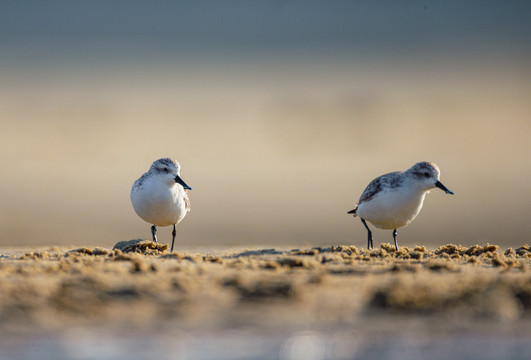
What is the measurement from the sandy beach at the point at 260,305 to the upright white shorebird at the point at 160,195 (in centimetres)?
368

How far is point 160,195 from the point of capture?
12133mm

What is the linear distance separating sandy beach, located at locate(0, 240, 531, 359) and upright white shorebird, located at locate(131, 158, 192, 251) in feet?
12.1

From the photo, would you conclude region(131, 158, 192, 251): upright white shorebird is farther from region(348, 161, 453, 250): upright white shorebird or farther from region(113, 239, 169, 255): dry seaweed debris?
region(348, 161, 453, 250): upright white shorebird

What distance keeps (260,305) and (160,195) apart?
18.6 feet

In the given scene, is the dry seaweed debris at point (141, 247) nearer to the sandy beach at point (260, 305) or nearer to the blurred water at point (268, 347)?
the sandy beach at point (260, 305)

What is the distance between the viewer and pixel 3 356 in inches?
220

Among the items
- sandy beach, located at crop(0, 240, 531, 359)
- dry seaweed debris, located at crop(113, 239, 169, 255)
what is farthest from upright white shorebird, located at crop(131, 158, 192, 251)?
sandy beach, located at crop(0, 240, 531, 359)

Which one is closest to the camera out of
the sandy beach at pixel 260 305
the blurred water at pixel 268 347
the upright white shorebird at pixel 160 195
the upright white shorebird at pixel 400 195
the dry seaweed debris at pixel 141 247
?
the blurred water at pixel 268 347

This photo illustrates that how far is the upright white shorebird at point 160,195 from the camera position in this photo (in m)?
12.1

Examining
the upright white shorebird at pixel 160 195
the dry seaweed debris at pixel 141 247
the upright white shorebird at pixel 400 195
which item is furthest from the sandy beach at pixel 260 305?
the upright white shorebird at pixel 160 195

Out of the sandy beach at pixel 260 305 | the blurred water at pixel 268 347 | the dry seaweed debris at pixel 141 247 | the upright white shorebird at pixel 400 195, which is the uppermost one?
the upright white shorebird at pixel 400 195

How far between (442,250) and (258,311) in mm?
4903

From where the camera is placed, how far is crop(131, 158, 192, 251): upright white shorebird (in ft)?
39.8

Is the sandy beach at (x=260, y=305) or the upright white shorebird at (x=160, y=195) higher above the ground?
the upright white shorebird at (x=160, y=195)
